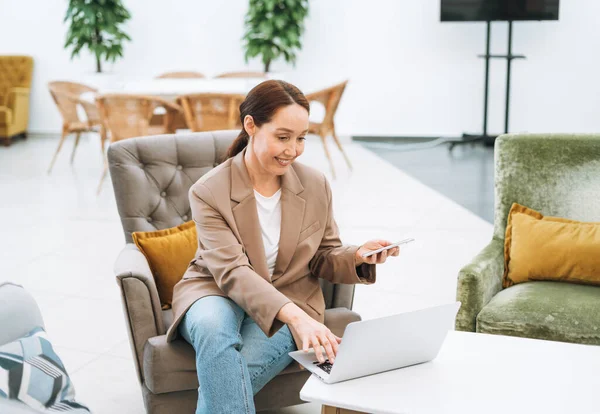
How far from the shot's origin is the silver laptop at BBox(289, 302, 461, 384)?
1.77 m

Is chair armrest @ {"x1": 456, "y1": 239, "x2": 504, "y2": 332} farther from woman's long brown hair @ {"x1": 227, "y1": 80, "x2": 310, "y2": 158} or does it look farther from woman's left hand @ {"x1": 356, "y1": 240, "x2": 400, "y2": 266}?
woman's long brown hair @ {"x1": 227, "y1": 80, "x2": 310, "y2": 158}

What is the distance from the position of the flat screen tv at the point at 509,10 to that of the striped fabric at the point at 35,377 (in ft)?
22.4

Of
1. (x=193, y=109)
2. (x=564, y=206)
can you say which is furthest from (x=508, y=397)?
(x=193, y=109)

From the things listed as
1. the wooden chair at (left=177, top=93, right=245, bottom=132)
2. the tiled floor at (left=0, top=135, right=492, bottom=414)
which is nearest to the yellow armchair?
the tiled floor at (left=0, top=135, right=492, bottom=414)

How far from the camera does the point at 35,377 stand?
1.48 metres

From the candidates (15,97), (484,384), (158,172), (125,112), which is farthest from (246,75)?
(484,384)

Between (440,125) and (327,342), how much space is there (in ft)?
23.2

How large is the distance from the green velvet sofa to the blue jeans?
71 centimetres

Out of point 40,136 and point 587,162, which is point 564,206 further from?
point 40,136

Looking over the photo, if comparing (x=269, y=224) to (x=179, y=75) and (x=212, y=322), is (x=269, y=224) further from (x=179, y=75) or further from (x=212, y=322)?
(x=179, y=75)

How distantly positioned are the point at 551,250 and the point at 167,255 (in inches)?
53.3

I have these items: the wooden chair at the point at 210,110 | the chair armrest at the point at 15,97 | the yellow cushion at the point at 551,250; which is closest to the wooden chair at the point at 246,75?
the wooden chair at the point at 210,110

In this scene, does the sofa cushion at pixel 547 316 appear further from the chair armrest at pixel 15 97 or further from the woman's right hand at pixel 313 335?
the chair armrest at pixel 15 97

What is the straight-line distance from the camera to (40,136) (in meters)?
9.64
